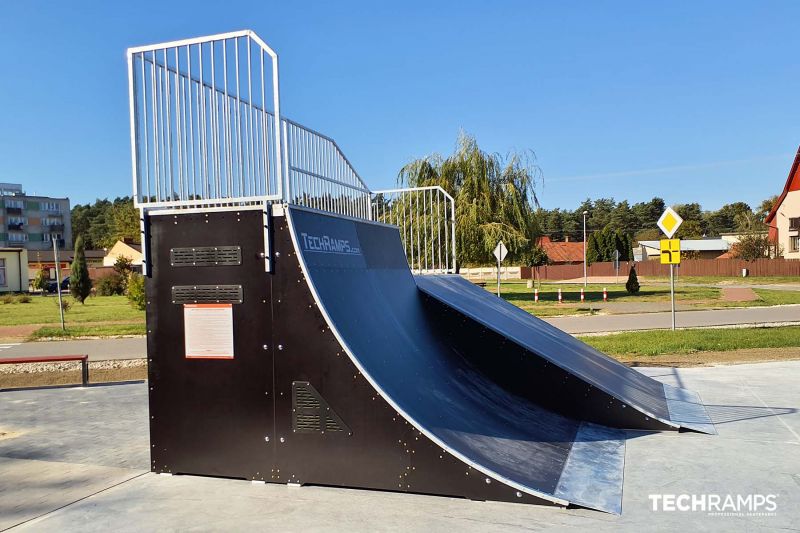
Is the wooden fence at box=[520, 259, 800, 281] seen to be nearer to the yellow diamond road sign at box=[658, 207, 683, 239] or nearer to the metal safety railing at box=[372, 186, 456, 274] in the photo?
the metal safety railing at box=[372, 186, 456, 274]

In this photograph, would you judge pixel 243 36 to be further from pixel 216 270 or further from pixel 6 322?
pixel 6 322

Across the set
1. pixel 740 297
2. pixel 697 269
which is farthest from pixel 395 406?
pixel 697 269

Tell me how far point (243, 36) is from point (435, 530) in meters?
4.03

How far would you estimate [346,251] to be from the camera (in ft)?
19.8

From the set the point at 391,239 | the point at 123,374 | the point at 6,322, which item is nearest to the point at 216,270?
the point at 391,239

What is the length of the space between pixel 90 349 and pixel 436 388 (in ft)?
46.2

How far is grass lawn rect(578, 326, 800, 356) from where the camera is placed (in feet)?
44.2

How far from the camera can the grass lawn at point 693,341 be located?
44.2 feet

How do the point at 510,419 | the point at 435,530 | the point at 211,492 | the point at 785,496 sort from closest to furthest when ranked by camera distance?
the point at 435,530 → the point at 785,496 → the point at 211,492 → the point at 510,419

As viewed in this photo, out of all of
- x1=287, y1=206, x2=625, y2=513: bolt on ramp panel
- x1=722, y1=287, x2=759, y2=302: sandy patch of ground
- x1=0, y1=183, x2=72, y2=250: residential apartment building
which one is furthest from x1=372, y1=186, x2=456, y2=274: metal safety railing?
x1=0, y1=183, x2=72, y2=250: residential apartment building

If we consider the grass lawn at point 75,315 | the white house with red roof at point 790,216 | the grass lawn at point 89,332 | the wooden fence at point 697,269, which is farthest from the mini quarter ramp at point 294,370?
the white house with red roof at point 790,216

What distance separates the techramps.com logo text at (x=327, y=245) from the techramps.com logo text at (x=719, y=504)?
3.11 meters

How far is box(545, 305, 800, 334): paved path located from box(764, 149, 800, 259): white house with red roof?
48722 mm

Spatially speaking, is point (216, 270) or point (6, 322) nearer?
point (216, 270)
